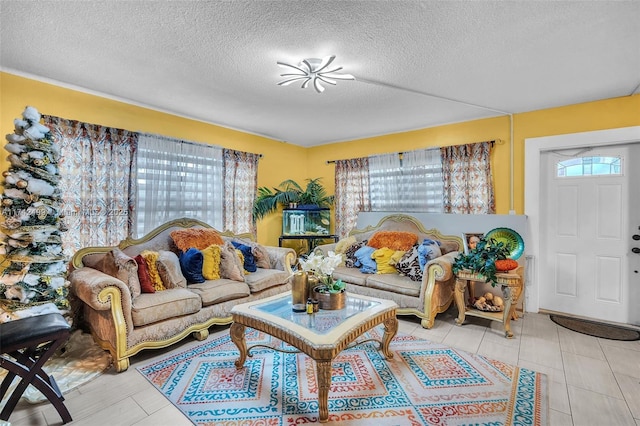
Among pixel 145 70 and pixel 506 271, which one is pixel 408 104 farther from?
pixel 145 70

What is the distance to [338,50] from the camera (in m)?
2.29

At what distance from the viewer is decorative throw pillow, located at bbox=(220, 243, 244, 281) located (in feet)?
10.6

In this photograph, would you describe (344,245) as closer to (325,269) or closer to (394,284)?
(394,284)

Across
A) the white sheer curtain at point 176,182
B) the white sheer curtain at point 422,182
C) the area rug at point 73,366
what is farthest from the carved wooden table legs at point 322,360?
the white sheer curtain at point 422,182

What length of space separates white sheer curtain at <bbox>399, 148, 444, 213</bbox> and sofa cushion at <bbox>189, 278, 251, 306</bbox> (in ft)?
8.84

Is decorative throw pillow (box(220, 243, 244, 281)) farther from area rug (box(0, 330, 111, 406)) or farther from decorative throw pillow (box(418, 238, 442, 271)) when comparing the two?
decorative throw pillow (box(418, 238, 442, 271))

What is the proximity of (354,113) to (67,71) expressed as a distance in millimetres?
2904

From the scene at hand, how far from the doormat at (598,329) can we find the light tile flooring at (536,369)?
0.13m

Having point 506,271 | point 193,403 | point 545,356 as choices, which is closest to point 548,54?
point 506,271

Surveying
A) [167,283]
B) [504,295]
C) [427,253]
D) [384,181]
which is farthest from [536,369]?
[167,283]

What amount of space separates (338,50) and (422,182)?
263 centimetres

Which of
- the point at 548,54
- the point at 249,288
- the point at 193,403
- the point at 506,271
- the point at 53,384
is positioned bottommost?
the point at 193,403

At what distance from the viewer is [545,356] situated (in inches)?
97.5

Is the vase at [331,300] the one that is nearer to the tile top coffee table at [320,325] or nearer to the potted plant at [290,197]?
the tile top coffee table at [320,325]
